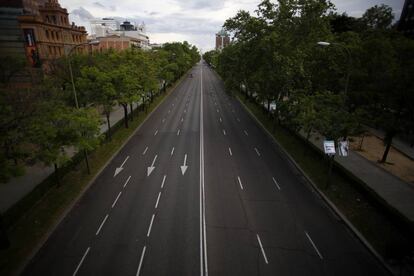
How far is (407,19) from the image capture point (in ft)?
191

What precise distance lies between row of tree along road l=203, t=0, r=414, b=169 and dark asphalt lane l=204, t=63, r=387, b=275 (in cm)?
527

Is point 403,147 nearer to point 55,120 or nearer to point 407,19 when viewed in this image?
point 55,120

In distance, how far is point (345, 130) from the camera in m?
16.8

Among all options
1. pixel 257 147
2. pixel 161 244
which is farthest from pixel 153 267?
pixel 257 147

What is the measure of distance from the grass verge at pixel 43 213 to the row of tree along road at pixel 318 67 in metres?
18.0

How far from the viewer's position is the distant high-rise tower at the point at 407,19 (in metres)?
56.5

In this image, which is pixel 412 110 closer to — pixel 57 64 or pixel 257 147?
pixel 257 147

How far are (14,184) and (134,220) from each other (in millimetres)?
11721

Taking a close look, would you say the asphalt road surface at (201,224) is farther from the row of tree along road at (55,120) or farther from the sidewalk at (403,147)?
the sidewalk at (403,147)

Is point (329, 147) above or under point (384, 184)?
above

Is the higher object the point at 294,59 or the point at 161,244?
the point at 294,59

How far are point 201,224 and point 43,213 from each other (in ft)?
32.6

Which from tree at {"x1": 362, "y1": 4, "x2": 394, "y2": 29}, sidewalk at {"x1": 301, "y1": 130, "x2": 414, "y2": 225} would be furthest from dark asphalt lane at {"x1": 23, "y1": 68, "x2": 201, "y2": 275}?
tree at {"x1": 362, "y1": 4, "x2": 394, "y2": 29}

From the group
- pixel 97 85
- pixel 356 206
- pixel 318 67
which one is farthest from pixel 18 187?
pixel 318 67
